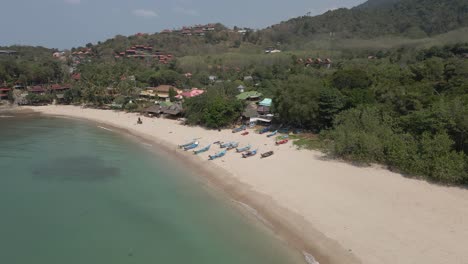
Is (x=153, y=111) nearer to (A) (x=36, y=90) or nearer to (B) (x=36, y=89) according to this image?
(A) (x=36, y=90)

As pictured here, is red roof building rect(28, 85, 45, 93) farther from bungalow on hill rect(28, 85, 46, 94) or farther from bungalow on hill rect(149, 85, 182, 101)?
bungalow on hill rect(149, 85, 182, 101)

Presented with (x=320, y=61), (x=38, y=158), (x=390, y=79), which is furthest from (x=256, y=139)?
(x=320, y=61)

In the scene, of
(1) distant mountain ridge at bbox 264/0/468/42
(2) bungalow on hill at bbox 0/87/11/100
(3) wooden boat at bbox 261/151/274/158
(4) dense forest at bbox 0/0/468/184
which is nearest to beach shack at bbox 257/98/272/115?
(4) dense forest at bbox 0/0/468/184

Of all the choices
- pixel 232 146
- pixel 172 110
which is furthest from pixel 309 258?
pixel 172 110


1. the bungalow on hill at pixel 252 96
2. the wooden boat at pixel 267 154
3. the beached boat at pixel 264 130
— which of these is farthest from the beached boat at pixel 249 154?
the bungalow on hill at pixel 252 96

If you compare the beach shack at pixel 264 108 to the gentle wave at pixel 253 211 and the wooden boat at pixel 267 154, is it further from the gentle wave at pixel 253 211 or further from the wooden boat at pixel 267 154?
the gentle wave at pixel 253 211
